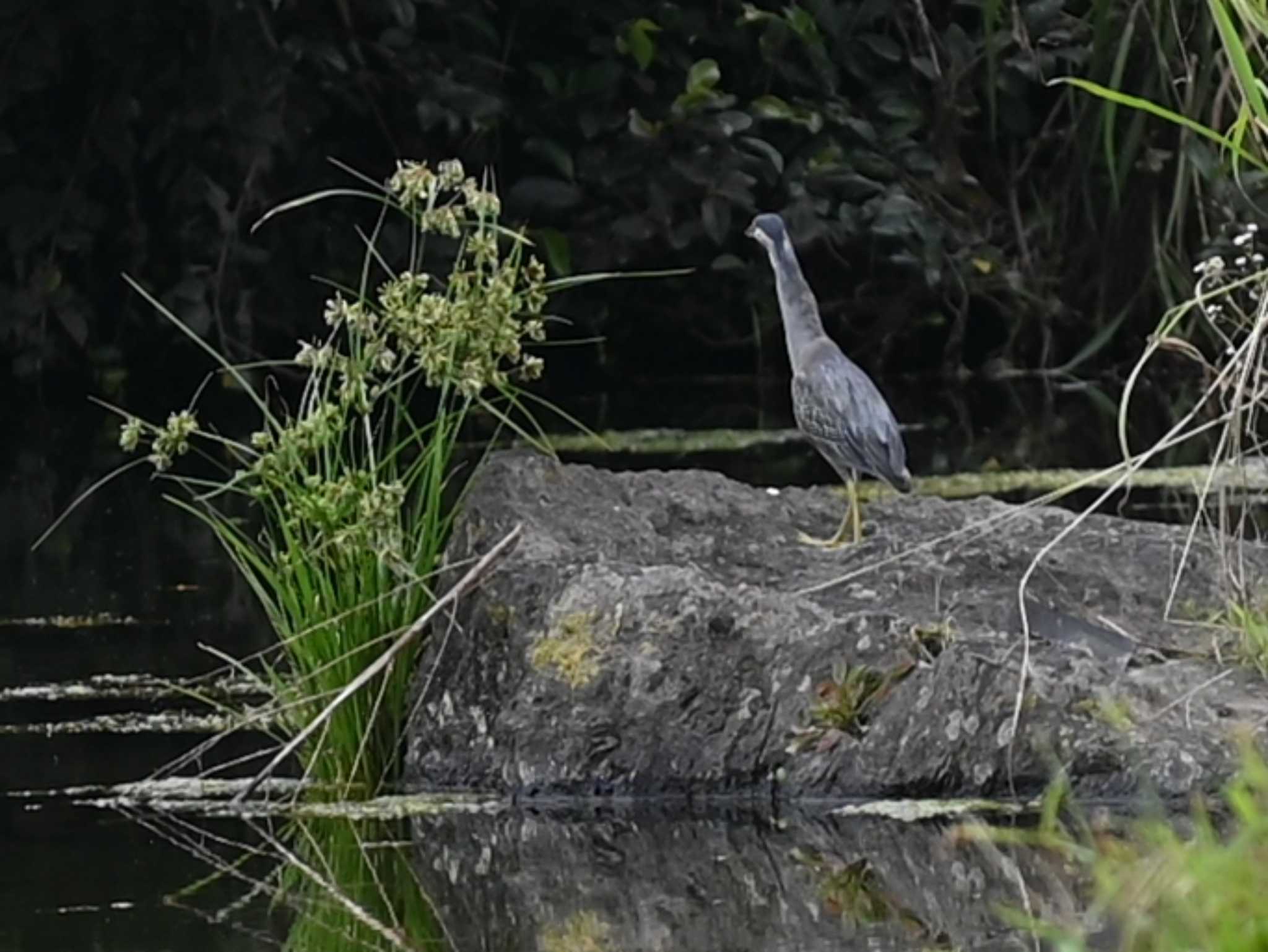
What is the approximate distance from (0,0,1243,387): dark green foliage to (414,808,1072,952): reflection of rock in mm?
6942

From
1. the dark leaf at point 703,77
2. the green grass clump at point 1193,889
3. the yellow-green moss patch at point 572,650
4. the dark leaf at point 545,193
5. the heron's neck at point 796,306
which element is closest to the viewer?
the green grass clump at point 1193,889

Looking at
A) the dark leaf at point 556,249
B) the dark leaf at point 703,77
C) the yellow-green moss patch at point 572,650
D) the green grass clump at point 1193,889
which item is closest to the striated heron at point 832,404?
the yellow-green moss patch at point 572,650

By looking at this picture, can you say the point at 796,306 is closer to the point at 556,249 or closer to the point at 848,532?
the point at 848,532

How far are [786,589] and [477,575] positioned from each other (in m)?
0.66

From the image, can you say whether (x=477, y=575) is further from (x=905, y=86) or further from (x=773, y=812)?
(x=905, y=86)

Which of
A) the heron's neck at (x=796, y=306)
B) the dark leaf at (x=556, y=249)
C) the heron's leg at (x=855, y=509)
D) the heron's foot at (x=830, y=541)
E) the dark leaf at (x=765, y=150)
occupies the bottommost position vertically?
the dark leaf at (x=556, y=249)

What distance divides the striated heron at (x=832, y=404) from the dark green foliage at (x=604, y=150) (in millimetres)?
4916

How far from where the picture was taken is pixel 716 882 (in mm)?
4293

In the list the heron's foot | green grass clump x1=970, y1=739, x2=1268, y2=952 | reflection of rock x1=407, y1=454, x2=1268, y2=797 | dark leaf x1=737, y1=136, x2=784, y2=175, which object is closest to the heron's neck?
the heron's foot

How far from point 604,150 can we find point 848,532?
22.2 ft

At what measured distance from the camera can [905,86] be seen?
13656mm

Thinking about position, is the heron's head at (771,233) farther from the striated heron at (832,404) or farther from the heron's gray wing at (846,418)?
the heron's gray wing at (846,418)

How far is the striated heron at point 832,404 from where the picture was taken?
6156 millimetres

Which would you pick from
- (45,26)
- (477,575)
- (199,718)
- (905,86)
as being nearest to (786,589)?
(477,575)
